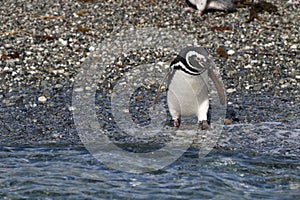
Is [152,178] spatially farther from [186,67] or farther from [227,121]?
[227,121]

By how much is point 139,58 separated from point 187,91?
2.23 m

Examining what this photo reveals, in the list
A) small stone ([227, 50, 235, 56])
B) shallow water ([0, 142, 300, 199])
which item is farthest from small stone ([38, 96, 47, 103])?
small stone ([227, 50, 235, 56])

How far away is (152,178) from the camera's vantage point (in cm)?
494

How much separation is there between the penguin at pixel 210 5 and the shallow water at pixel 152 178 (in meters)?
4.11

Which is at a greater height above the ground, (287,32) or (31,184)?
(287,32)

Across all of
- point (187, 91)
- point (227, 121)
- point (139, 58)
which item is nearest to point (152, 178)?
point (187, 91)

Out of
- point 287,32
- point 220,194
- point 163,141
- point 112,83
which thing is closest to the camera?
point 220,194

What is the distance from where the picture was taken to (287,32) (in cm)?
845

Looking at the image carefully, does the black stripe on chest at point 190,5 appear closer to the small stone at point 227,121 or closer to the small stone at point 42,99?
the small stone at point 42,99

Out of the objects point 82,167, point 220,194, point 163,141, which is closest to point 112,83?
point 163,141

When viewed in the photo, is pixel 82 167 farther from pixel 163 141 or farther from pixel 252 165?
pixel 252 165

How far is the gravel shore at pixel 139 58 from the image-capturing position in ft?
19.6

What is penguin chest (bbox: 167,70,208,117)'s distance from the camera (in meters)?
5.62

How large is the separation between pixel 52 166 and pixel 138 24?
410cm
